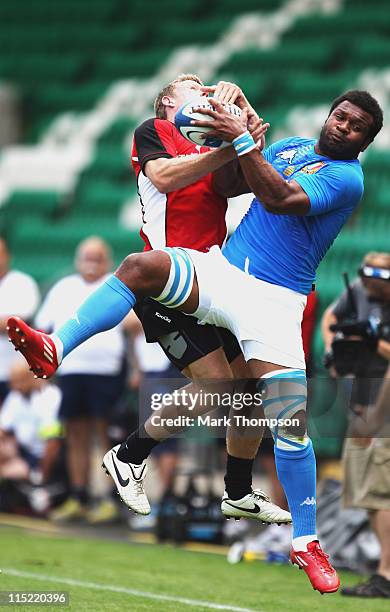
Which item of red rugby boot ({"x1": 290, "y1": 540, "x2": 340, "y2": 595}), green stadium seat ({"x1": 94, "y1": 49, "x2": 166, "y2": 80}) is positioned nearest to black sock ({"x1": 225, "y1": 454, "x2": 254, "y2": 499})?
red rugby boot ({"x1": 290, "y1": 540, "x2": 340, "y2": 595})

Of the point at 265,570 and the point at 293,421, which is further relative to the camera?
the point at 265,570

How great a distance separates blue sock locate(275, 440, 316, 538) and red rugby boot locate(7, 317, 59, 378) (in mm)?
1212

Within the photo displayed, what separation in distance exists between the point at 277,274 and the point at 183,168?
66 cm

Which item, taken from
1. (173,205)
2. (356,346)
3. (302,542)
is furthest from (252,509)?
(356,346)

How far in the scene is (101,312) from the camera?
5.78 metres

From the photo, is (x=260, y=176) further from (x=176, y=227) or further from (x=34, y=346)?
(x=34, y=346)

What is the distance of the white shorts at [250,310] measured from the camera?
5.94 meters

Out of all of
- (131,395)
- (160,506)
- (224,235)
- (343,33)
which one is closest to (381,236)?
(131,395)

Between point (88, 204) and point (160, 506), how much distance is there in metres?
6.54

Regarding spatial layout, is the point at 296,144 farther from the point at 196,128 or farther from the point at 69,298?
the point at 69,298

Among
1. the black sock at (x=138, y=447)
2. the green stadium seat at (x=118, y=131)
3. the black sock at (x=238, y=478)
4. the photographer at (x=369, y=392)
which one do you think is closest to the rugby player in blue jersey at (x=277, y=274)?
the black sock at (x=238, y=478)

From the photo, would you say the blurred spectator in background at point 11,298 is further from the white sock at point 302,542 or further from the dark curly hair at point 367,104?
the dark curly hair at point 367,104

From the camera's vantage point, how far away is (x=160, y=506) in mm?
9836

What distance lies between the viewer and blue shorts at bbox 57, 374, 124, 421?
10719 millimetres
